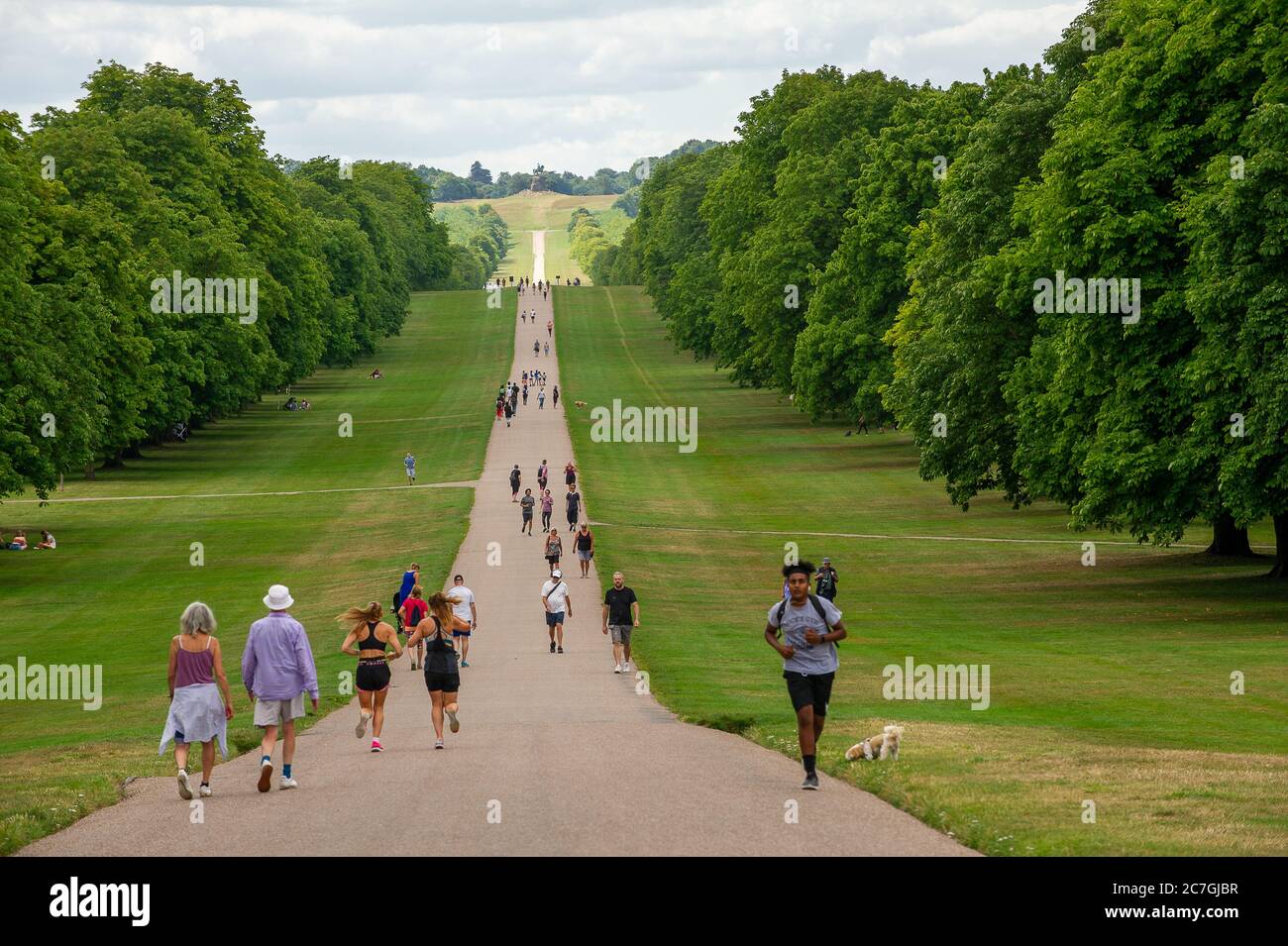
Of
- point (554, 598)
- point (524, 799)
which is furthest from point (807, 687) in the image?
point (554, 598)

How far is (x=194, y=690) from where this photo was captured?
16.9 meters

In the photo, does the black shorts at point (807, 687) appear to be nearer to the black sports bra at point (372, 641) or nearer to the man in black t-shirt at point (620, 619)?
the black sports bra at point (372, 641)

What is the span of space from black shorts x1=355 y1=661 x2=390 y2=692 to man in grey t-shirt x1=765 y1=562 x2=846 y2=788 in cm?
575

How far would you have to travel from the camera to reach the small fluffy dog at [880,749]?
1891 centimetres

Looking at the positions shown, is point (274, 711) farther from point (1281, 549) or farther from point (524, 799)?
point (1281, 549)

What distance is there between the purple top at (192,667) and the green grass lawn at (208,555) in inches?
59.6

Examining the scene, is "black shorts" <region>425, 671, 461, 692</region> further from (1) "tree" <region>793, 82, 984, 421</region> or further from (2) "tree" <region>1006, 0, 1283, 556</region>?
(1) "tree" <region>793, 82, 984, 421</region>

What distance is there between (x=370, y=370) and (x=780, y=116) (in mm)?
47559

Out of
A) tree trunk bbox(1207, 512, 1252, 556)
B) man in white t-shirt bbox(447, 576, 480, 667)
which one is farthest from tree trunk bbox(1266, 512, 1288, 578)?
man in white t-shirt bbox(447, 576, 480, 667)

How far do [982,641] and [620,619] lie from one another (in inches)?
350

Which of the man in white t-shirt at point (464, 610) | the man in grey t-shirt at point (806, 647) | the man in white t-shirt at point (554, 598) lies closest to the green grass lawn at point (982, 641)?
the man in grey t-shirt at point (806, 647)

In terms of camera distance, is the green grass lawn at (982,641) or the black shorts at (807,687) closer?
the green grass lawn at (982,641)
